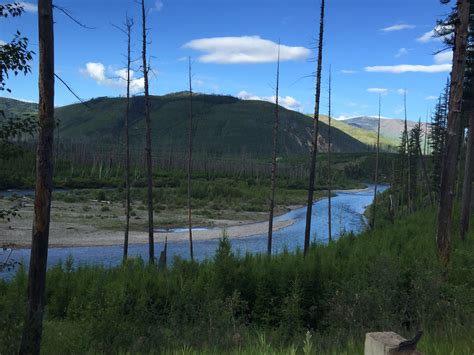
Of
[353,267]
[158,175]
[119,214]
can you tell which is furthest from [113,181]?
[353,267]

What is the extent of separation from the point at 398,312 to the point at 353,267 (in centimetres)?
457

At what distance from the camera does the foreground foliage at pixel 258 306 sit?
7.56m

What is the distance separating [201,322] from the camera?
9.78m

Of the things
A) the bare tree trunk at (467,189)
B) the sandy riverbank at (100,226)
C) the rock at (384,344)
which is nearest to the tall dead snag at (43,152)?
the rock at (384,344)

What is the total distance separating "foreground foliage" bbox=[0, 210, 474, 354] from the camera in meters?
7.56

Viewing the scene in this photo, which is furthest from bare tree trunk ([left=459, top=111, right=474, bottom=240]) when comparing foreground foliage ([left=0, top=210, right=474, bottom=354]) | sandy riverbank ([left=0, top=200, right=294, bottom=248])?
sandy riverbank ([left=0, top=200, right=294, bottom=248])

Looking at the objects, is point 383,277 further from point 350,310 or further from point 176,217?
point 176,217

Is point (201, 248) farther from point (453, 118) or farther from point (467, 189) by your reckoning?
point (453, 118)

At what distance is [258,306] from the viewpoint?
13469 millimetres

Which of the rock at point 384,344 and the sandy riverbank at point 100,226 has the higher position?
the rock at point 384,344

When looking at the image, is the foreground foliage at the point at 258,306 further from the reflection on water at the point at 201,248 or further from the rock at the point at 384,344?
the reflection on water at the point at 201,248

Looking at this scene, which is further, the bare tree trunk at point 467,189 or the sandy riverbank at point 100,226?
the sandy riverbank at point 100,226

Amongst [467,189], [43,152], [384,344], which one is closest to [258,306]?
[43,152]

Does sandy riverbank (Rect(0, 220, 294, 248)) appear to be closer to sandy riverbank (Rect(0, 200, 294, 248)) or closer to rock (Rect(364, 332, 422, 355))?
sandy riverbank (Rect(0, 200, 294, 248))
